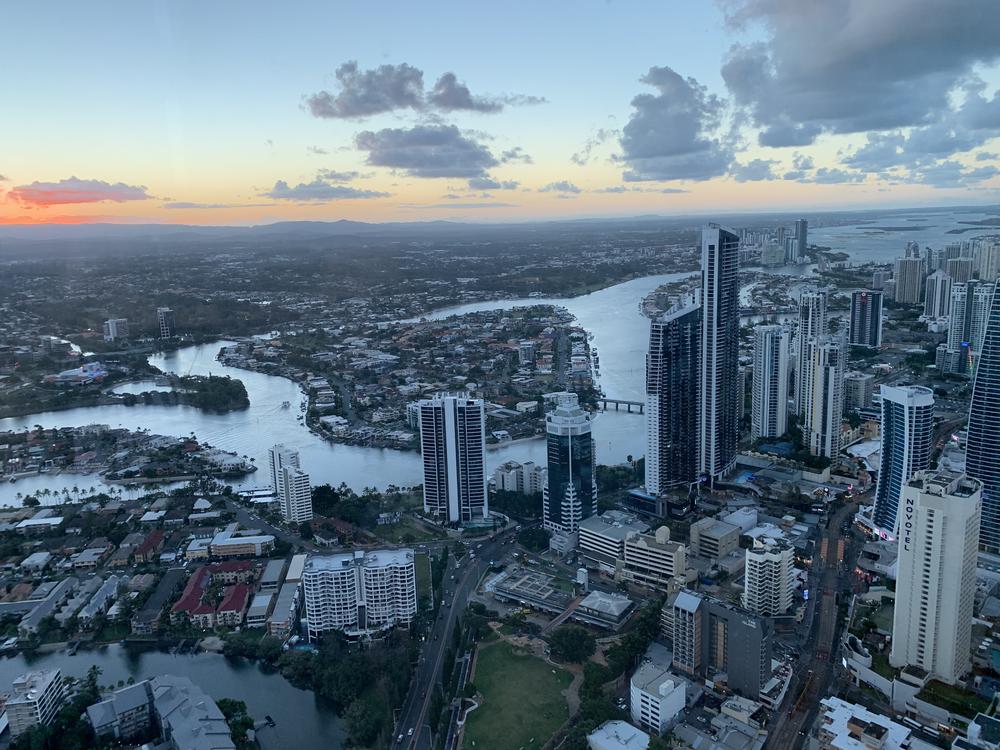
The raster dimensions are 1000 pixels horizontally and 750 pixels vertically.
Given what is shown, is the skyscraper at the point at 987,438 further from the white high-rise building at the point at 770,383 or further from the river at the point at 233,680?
the river at the point at 233,680

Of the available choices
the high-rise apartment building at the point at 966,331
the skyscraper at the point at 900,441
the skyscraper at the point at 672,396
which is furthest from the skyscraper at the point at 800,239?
the skyscraper at the point at 900,441

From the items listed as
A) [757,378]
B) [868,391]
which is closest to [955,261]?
[868,391]

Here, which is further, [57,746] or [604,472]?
[604,472]

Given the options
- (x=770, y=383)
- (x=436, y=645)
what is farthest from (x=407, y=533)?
(x=770, y=383)

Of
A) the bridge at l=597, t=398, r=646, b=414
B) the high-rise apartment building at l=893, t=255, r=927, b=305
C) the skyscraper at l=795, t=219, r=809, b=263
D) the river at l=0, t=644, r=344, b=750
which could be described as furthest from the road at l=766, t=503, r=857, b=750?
the skyscraper at l=795, t=219, r=809, b=263

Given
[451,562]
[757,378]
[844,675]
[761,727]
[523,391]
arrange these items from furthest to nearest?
[523,391]
[757,378]
[451,562]
[844,675]
[761,727]

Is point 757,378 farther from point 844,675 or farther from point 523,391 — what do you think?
point 844,675

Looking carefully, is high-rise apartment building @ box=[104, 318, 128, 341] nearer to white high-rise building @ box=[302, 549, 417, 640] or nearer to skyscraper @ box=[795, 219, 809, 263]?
white high-rise building @ box=[302, 549, 417, 640]
